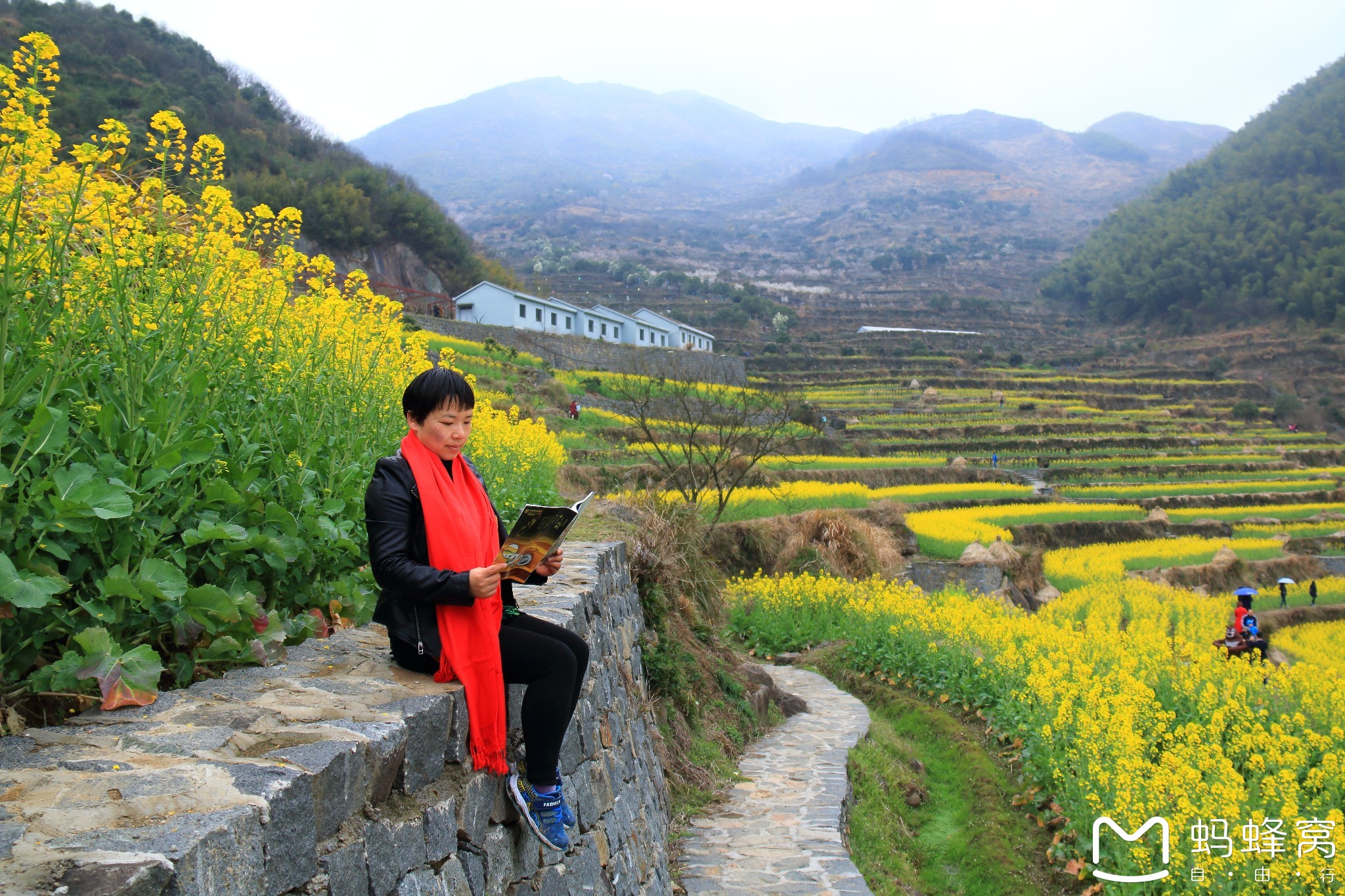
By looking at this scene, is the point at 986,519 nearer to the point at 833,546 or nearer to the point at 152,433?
the point at 833,546

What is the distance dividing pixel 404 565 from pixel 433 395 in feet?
2.17

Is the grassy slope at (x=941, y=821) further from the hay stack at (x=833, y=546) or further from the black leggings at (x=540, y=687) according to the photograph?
the hay stack at (x=833, y=546)

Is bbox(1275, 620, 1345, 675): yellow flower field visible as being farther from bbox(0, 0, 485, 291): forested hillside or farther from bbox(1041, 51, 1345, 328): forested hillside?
bbox(1041, 51, 1345, 328): forested hillside

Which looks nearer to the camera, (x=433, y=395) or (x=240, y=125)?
(x=433, y=395)

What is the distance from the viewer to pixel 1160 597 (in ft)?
58.1

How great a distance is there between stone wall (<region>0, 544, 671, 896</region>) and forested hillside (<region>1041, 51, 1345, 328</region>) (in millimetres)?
80304

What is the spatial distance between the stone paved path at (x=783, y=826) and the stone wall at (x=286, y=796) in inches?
68.5

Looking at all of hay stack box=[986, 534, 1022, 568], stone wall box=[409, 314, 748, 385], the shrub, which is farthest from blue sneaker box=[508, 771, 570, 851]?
stone wall box=[409, 314, 748, 385]

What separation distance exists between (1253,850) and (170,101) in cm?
4860

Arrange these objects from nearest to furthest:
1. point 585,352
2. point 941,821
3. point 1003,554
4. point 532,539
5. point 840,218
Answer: point 532,539 → point 941,821 → point 1003,554 → point 585,352 → point 840,218

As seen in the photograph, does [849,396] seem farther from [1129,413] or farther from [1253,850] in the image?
[1253,850]

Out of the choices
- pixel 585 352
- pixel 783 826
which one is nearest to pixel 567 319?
pixel 585 352

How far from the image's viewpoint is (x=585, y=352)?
40531 mm

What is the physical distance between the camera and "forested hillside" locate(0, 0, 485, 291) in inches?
1526
